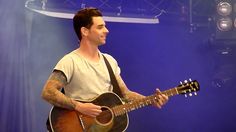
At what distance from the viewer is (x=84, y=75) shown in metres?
3.78

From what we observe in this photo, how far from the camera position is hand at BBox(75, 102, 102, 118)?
3.56 metres

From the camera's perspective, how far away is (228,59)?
6.88 m

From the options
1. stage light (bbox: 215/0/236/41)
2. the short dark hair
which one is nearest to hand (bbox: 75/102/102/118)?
the short dark hair

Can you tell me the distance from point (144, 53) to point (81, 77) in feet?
9.46

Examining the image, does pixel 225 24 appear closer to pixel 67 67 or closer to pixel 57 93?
pixel 67 67

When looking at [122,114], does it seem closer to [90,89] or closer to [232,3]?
[90,89]

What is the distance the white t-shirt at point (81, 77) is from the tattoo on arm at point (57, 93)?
56 millimetres

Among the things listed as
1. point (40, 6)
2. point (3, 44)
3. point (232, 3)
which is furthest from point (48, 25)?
point (232, 3)

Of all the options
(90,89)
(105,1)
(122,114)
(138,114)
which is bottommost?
(138,114)

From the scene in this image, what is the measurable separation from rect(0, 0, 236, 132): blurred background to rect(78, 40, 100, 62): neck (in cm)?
192

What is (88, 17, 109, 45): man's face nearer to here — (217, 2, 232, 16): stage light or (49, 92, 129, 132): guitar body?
(49, 92, 129, 132): guitar body

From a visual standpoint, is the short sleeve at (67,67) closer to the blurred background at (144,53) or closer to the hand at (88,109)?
the hand at (88,109)

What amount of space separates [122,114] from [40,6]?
8.54 feet

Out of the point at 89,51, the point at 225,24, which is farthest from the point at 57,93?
the point at 225,24
